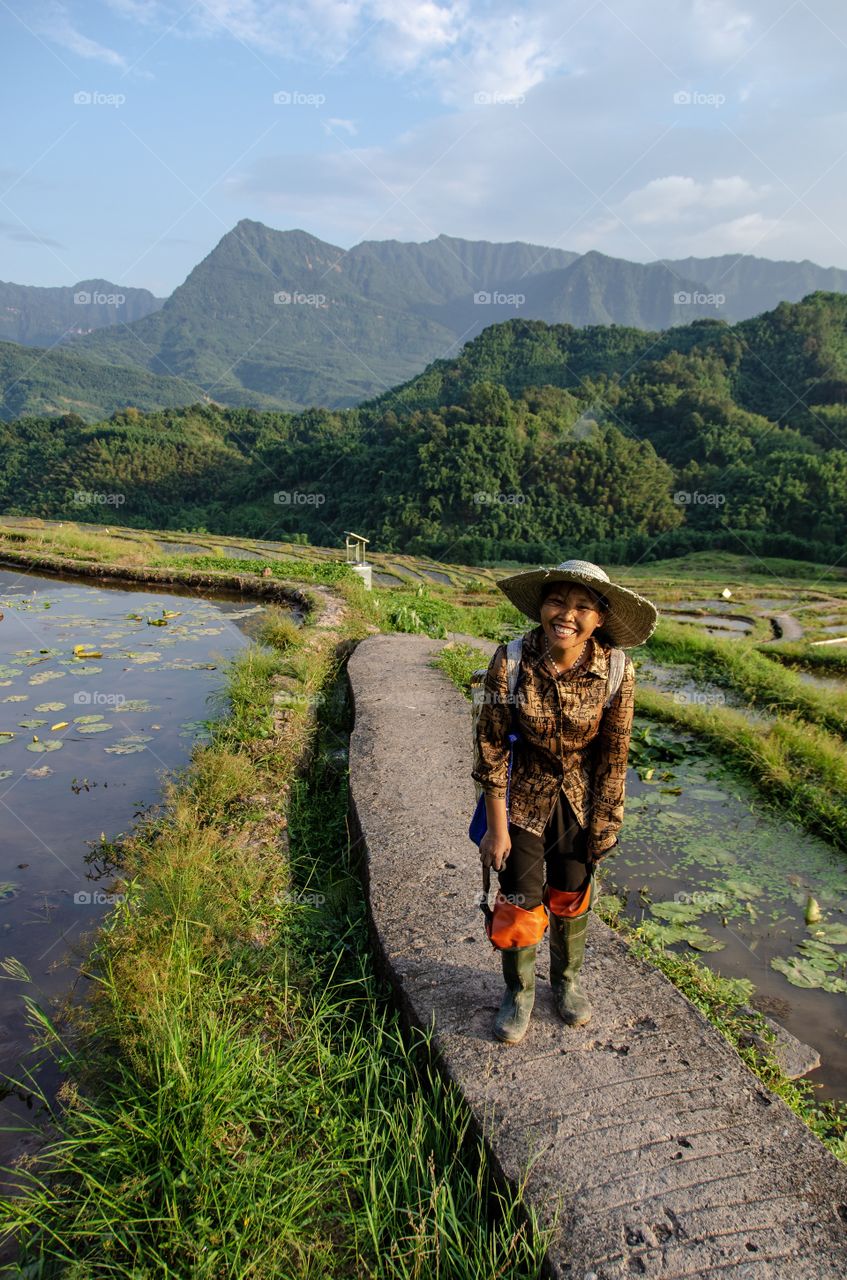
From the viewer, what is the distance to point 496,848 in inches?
87.0

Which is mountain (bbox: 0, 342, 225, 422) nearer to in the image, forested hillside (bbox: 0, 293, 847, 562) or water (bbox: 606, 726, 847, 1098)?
forested hillside (bbox: 0, 293, 847, 562)

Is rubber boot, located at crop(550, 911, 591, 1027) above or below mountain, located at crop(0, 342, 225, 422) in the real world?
below

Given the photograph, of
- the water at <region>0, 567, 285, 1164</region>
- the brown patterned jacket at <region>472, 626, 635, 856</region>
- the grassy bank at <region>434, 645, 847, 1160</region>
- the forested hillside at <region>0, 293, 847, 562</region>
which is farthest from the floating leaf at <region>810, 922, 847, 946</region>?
the forested hillside at <region>0, 293, 847, 562</region>

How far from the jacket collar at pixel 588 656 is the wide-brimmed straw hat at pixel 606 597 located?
7 centimetres

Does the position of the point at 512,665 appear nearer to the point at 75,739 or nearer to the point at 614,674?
the point at 614,674

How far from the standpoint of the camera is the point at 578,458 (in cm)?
3634

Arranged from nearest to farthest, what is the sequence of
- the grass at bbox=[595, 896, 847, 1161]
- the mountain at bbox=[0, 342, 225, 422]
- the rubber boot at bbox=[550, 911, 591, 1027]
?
the rubber boot at bbox=[550, 911, 591, 1027] < the grass at bbox=[595, 896, 847, 1161] < the mountain at bbox=[0, 342, 225, 422]

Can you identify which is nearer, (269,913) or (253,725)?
(269,913)

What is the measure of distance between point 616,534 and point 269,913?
31.9 m

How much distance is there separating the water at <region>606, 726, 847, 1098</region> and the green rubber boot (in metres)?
1.21

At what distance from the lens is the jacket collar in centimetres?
220

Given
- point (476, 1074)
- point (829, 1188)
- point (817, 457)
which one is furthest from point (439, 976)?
point (817, 457)

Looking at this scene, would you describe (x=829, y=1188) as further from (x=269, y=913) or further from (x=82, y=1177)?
(x=269, y=913)

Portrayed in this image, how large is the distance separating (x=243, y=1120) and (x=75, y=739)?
4195 millimetres
